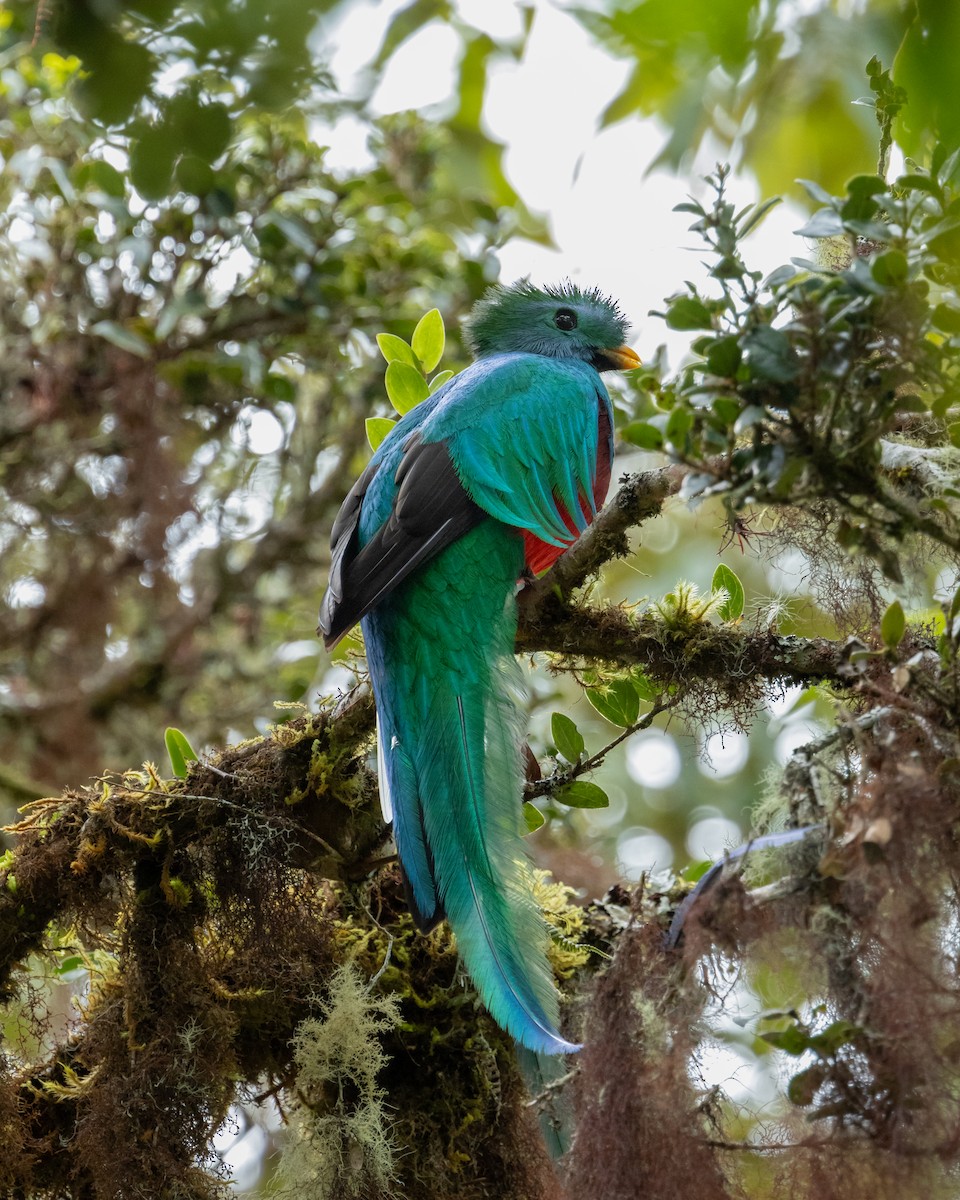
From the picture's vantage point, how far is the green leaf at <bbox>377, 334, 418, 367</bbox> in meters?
2.87

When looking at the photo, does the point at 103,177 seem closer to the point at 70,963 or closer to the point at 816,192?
the point at 70,963

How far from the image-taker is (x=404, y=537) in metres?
2.44

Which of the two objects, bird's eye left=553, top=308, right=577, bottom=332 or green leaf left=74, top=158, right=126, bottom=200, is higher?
green leaf left=74, top=158, right=126, bottom=200

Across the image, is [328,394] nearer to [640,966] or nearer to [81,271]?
[81,271]

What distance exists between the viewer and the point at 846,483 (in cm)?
162

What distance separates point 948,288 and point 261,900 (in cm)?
Answer: 155

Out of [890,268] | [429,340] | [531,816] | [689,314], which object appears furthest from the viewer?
[429,340]

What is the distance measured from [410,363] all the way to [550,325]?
0.70 metres

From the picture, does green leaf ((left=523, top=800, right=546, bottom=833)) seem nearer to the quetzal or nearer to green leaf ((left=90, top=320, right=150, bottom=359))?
the quetzal

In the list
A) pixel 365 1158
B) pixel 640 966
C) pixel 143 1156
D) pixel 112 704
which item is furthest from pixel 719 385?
pixel 112 704

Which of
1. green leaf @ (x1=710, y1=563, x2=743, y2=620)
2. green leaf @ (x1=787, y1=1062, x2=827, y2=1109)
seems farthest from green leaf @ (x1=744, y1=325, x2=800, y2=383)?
green leaf @ (x1=787, y1=1062, x2=827, y2=1109)

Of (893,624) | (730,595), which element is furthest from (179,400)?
(893,624)

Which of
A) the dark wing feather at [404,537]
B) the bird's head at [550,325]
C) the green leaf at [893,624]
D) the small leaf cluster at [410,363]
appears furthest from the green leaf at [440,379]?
the green leaf at [893,624]

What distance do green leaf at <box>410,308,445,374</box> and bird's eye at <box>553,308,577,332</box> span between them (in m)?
0.68
